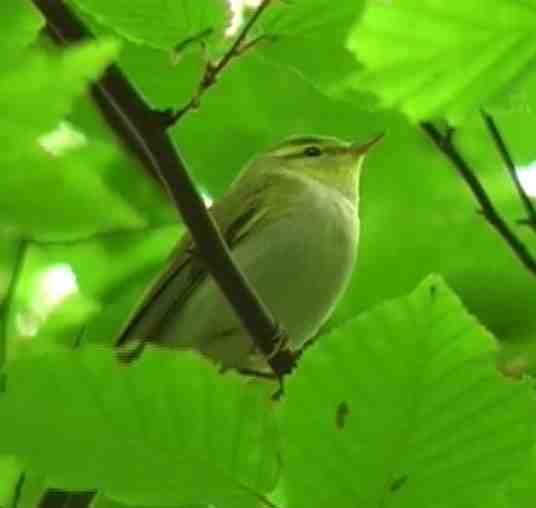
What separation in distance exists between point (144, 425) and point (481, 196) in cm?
127

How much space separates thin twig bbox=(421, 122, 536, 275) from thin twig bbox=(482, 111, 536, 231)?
1.9 inches

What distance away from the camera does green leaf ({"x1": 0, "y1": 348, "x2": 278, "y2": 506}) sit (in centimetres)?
104

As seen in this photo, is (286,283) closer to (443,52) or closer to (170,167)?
(170,167)

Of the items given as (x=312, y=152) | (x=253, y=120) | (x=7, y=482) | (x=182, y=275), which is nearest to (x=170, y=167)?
(x=7, y=482)

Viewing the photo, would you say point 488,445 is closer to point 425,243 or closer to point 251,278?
point 425,243

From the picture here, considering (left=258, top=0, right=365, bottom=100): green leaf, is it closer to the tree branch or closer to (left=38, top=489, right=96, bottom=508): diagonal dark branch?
the tree branch

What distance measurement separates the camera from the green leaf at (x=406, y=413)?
39.8 inches

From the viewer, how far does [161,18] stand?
1.35 m

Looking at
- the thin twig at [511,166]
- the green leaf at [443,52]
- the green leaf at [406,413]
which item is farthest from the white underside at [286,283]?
the green leaf at [406,413]

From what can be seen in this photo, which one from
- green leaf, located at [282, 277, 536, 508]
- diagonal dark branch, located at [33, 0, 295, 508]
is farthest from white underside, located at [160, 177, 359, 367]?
green leaf, located at [282, 277, 536, 508]

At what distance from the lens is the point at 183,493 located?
1069 mm

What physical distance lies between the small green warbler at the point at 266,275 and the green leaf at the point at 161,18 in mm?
1854

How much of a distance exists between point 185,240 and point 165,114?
4.51ft

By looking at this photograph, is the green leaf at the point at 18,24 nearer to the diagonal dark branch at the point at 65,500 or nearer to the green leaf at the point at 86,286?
the green leaf at the point at 86,286
